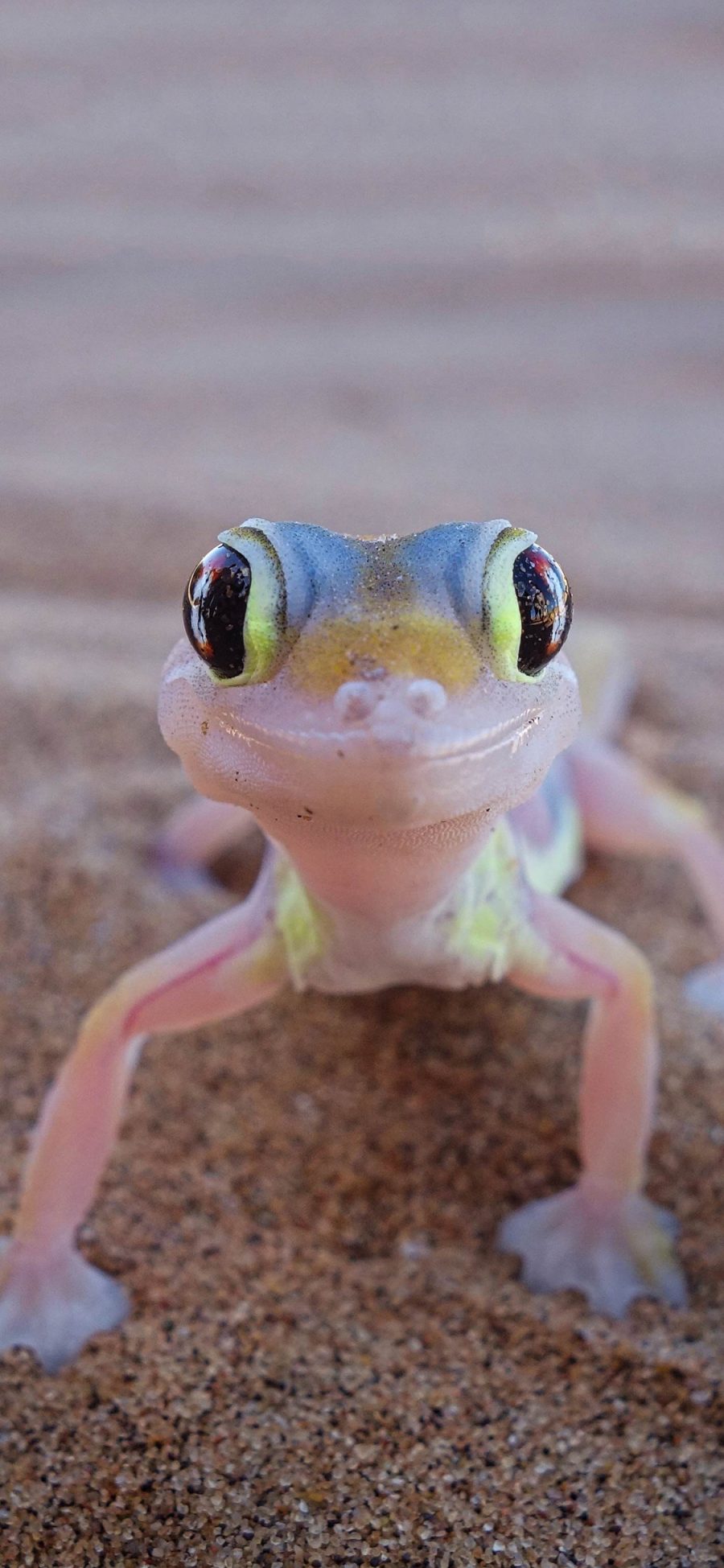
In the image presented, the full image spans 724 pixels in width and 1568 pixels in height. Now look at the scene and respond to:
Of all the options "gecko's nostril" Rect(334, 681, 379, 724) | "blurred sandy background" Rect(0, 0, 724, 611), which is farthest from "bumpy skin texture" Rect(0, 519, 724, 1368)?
"blurred sandy background" Rect(0, 0, 724, 611)

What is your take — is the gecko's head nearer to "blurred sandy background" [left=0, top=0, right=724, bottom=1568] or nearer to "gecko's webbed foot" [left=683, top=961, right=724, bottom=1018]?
"blurred sandy background" [left=0, top=0, right=724, bottom=1568]

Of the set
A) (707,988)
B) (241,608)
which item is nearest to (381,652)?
(241,608)

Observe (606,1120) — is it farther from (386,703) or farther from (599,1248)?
(386,703)

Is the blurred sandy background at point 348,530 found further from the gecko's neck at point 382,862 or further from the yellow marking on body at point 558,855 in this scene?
the gecko's neck at point 382,862

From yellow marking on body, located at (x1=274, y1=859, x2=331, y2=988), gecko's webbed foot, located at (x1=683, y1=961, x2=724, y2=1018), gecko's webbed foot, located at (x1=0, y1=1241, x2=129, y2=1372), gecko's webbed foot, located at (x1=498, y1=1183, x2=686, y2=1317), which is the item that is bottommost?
gecko's webbed foot, located at (x1=0, y1=1241, x2=129, y2=1372)

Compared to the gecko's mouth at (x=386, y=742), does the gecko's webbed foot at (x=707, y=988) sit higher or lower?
lower

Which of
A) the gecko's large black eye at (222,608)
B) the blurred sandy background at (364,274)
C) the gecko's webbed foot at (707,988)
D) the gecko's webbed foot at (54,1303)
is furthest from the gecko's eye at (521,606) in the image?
the blurred sandy background at (364,274)

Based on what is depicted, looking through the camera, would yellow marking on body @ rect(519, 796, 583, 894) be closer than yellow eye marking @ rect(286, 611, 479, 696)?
No
